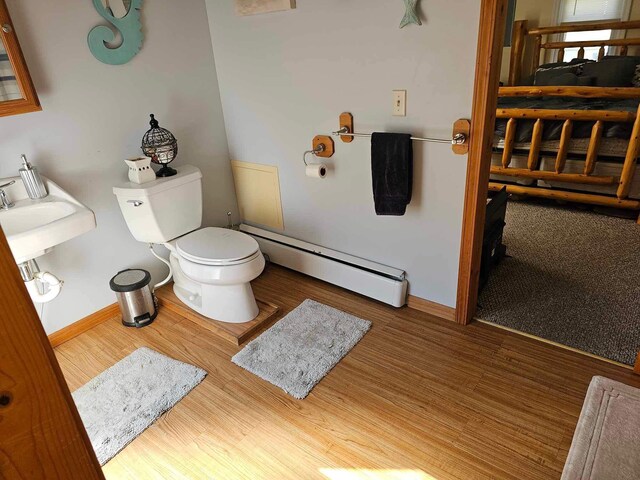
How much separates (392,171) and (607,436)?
1.36 meters

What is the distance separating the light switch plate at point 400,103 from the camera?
204 cm

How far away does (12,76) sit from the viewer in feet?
6.24

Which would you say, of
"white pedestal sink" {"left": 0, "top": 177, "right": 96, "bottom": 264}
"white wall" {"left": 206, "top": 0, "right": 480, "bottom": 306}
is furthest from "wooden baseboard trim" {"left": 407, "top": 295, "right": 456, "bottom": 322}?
"white pedestal sink" {"left": 0, "top": 177, "right": 96, "bottom": 264}

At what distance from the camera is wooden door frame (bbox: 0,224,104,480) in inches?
21.4

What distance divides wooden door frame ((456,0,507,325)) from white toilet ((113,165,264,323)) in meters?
1.04

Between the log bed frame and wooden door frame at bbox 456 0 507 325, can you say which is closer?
wooden door frame at bbox 456 0 507 325

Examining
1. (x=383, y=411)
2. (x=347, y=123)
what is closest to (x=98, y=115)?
(x=347, y=123)

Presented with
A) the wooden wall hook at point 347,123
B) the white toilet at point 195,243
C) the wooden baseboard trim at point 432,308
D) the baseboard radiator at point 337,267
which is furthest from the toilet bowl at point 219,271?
the wooden baseboard trim at point 432,308

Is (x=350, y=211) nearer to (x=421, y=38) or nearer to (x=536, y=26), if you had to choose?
(x=421, y=38)

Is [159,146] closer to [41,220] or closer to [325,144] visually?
[41,220]

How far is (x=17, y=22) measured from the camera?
74.7 inches

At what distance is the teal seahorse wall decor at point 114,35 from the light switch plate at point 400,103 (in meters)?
1.39

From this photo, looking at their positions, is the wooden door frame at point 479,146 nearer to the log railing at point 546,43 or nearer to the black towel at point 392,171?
the black towel at point 392,171

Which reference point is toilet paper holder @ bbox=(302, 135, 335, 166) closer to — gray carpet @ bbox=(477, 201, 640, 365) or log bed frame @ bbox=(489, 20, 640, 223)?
gray carpet @ bbox=(477, 201, 640, 365)
